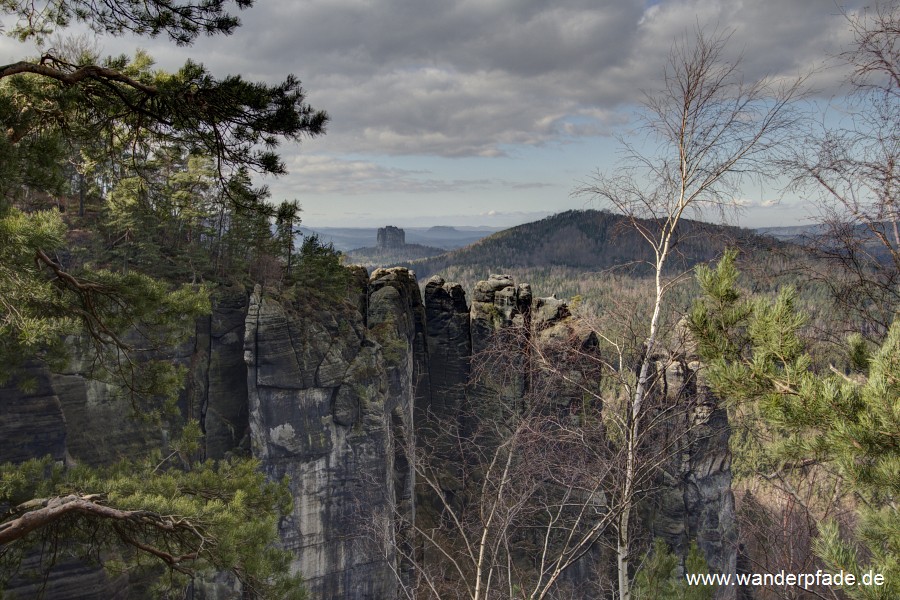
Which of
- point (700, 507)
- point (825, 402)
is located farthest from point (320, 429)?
point (825, 402)

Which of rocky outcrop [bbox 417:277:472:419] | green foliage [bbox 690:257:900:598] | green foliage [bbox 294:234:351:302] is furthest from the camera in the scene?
rocky outcrop [bbox 417:277:472:419]

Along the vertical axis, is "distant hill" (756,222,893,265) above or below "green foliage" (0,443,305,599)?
above

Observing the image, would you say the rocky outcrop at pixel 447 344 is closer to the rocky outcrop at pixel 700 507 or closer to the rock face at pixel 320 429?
the rock face at pixel 320 429

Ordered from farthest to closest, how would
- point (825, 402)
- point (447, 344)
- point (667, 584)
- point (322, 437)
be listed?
point (447, 344), point (322, 437), point (667, 584), point (825, 402)

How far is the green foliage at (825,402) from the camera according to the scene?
13.2ft

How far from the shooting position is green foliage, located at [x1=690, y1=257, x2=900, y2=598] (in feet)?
13.2

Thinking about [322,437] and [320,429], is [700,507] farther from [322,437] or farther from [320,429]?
[320,429]

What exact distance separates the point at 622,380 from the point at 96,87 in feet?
26.0

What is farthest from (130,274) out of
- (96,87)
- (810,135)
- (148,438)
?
(148,438)

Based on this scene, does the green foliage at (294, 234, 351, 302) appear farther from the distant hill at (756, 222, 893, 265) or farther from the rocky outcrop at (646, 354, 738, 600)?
the distant hill at (756, 222, 893, 265)

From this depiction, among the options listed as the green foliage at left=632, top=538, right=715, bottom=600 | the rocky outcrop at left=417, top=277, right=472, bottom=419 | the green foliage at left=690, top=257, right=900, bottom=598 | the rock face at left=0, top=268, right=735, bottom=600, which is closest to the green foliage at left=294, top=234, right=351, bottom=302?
the rock face at left=0, top=268, right=735, bottom=600

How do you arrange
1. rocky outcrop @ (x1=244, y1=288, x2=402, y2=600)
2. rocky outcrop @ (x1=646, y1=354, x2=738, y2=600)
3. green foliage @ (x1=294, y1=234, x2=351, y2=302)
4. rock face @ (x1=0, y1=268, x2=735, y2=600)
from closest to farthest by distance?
1. rock face @ (x1=0, y1=268, x2=735, y2=600)
2. rocky outcrop @ (x1=244, y1=288, x2=402, y2=600)
3. rocky outcrop @ (x1=646, y1=354, x2=738, y2=600)
4. green foliage @ (x1=294, y1=234, x2=351, y2=302)

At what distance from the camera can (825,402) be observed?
14.0ft

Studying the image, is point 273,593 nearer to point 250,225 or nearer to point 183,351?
point 183,351
